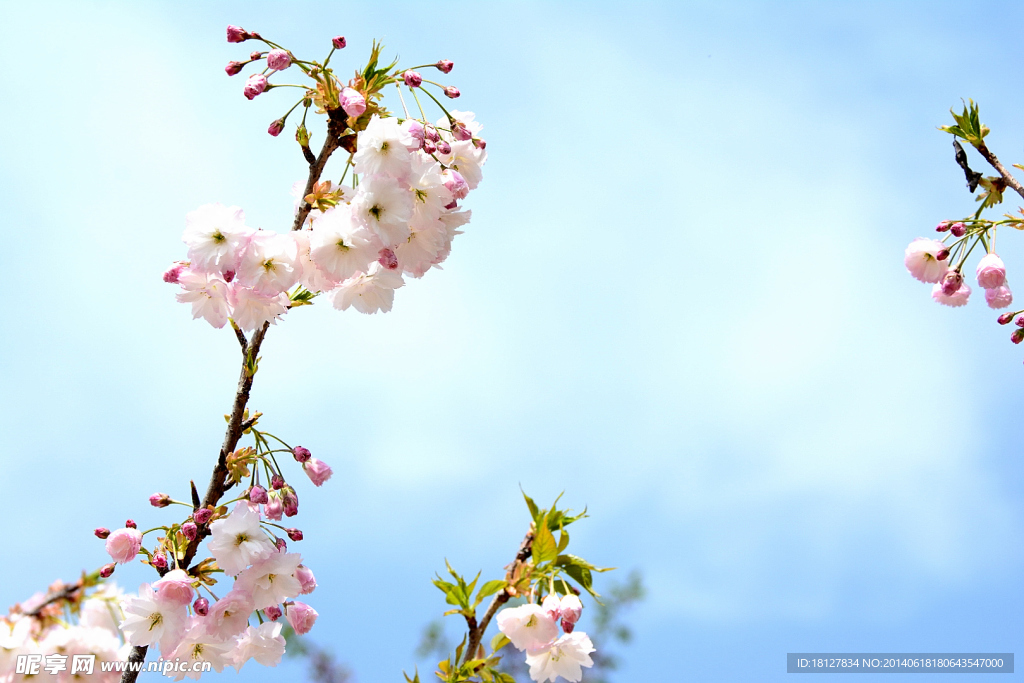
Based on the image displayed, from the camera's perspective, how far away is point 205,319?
1960 mm

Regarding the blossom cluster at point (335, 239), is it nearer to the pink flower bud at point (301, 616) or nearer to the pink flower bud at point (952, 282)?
the pink flower bud at point (301, 616)

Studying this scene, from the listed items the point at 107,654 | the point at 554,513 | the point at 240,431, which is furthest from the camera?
the point at 554,513

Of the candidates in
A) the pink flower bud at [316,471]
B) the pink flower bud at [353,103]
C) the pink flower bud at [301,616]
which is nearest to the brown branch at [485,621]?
the pink flower bud at [301,616]

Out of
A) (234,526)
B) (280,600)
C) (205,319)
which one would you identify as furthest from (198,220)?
(280,600)

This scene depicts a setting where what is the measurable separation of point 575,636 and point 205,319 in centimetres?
136

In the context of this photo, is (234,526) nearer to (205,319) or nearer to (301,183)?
(205,319)

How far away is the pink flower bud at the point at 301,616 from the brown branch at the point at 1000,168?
2.40m

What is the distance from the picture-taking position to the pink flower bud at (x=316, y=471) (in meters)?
2.04

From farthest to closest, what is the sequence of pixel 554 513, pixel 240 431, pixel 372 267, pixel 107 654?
pixel 554 513 < pixel 372 267 < pixel 240 431 < pixel 107 654

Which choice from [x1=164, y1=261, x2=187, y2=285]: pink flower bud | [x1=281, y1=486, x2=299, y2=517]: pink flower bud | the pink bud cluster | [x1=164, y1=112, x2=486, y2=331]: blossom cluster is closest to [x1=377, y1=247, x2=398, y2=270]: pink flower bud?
[x1=164, y1=112, x2=486, y2=331]: blossom cluster

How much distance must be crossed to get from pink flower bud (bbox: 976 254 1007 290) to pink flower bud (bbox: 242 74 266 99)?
2.36 m

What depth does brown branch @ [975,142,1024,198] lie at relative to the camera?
94.7 inches

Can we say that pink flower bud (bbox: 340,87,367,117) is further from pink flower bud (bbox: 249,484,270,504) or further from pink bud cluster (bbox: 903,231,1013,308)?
pink bud cluster (bbox: 903,231,1013,308)

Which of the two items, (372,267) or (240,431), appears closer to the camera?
(240,431)
